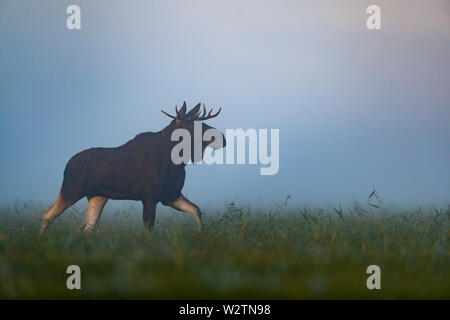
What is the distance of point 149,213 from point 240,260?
7.88 feet

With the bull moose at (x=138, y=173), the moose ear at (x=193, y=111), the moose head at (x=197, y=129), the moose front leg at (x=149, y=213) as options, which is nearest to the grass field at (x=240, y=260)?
the moose front leg at (x=149, y=213)

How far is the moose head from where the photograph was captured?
615 centimetres

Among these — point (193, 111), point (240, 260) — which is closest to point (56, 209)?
point (193, 111)

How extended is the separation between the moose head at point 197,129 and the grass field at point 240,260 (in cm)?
93

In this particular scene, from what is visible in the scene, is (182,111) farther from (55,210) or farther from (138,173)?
(55,210)

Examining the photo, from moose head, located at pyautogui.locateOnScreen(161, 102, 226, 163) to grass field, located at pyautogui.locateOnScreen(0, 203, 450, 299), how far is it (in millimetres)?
933

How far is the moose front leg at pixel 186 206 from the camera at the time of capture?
612 centimetres

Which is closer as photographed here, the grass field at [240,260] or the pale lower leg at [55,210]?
the grass field at [240,260]

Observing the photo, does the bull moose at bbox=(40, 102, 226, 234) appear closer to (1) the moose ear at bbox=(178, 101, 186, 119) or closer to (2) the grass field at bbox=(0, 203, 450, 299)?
(1) the moose ear at bbox=(178, 101, 186, 119)

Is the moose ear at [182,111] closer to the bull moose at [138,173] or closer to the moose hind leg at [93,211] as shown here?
the bull moose at [138,173]
